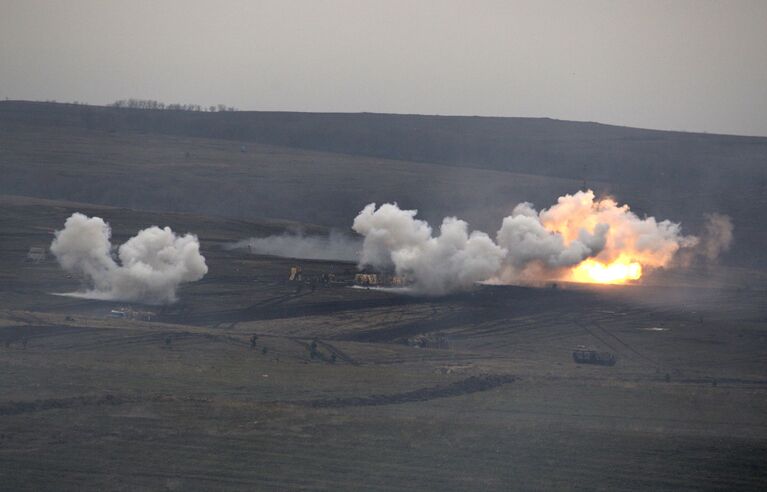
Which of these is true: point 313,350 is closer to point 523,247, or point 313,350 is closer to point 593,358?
point 593,358

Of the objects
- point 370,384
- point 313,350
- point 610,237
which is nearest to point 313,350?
point 313,350

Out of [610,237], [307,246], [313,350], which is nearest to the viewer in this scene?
[313,350]

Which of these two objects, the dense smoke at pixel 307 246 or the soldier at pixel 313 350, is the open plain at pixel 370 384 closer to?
the soldier at pixel 313 350

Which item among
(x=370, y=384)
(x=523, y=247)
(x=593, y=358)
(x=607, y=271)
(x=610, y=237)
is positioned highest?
(x=610, y=237)

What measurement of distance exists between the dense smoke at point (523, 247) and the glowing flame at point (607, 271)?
0.10m

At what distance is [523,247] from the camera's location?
334 ft

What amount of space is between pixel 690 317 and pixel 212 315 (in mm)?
41349

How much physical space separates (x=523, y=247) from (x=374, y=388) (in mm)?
45920

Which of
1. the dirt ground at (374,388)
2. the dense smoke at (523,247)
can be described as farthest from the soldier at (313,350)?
the dense smoke at (523,247)

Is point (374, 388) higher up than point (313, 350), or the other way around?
point (313, 350)

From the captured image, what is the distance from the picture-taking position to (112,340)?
70500 mm

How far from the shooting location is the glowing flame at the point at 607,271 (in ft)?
353

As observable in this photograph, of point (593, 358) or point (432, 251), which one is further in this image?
point (432, 251)

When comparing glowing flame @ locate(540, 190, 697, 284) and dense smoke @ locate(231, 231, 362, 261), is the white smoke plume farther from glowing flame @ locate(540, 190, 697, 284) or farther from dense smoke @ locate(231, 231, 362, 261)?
dense smoke @ locate(231, 231, 362, 261)
